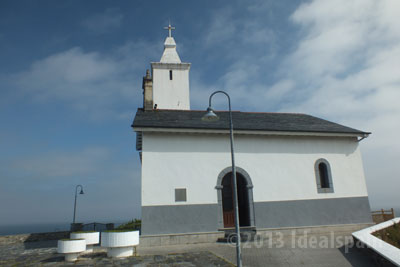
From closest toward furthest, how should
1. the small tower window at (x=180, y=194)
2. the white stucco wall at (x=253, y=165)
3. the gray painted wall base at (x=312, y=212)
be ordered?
the small tower window at (x=180, y=194)
the white stucco wall at (x=253, y=165)
the gray painted wall base at (x=312, y=212)

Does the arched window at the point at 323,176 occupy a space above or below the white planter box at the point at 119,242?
above

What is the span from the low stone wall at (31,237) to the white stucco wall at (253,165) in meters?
8.65

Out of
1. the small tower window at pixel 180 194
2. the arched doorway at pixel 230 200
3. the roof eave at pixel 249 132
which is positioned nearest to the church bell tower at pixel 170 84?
the roof eave at pixel 249 132

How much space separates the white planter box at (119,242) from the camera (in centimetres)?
947

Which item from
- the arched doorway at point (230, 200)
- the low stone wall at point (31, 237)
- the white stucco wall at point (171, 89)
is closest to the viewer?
→ the arched doorway at point (230, 200)

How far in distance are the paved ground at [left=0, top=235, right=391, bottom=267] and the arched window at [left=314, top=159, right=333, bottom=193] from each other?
10.9 ft

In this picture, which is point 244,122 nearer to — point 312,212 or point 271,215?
point 271,215

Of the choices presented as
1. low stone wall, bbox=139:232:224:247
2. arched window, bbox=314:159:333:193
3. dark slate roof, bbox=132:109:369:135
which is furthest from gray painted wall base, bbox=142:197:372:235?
dark slate roof, bbox=132:109:369:135

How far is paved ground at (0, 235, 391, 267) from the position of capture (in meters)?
8.77

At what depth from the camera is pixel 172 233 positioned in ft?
40.3

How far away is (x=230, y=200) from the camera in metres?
14.6

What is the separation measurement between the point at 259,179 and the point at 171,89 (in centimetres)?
1086

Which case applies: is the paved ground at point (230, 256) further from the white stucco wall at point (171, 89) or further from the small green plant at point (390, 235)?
the white stucco wall at point (171, 89)

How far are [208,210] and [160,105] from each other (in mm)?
10590
